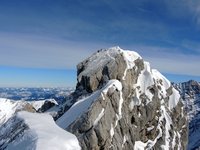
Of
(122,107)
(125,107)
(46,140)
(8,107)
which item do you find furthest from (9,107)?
(46,140)

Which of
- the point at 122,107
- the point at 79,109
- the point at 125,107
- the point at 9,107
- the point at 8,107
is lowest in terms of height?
the point at 8,107

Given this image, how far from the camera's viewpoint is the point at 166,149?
90.4 meters

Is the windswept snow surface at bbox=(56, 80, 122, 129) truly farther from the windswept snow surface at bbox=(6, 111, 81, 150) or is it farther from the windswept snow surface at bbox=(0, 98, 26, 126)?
the windswept snow surface at bbox=(0, 98, 26, 126)

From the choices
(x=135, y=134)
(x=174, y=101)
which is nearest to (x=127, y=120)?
(x=135, y=134)

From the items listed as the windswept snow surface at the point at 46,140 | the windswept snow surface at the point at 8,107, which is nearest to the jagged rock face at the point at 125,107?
the windswept snow surface at the point at 46,140

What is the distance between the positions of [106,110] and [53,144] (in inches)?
1889

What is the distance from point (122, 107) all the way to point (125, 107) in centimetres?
281

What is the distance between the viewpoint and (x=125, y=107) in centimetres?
7869

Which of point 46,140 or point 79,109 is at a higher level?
point 46,140

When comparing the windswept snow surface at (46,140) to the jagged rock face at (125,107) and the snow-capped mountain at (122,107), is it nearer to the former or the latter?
the snow-capped mountain at (122,107)

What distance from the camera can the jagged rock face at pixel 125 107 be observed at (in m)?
65.6

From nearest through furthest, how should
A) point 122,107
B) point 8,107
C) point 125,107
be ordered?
point 122,107 < point 125,107 < point 8,107

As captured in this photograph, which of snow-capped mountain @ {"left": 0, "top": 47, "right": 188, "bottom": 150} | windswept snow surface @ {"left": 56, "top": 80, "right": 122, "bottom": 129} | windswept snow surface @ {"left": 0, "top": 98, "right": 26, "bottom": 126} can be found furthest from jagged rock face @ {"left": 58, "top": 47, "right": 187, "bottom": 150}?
windswept snow surface @ {"left": 0, "top": 98, "right": 26, "bottom": 126}

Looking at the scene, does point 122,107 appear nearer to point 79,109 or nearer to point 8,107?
point 79,109
